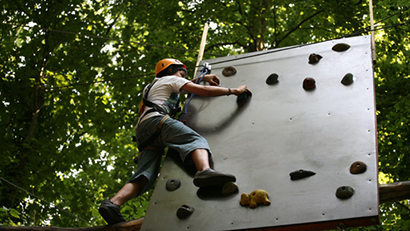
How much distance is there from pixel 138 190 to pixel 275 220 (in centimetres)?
164

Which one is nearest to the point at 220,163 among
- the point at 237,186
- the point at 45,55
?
the point at 237,186

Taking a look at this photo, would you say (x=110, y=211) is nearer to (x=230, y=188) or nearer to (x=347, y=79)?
(x=230, y=188)

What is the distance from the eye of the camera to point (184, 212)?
14.8ft

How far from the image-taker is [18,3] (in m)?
11.4

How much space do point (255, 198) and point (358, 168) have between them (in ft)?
2.64

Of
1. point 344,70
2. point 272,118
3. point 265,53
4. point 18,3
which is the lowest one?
point 272,118

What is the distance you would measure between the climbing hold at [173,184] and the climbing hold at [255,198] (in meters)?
0.69

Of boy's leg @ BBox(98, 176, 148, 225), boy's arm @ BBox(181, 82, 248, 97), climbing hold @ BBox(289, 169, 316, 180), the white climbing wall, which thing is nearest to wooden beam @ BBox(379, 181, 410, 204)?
the white climbing wall

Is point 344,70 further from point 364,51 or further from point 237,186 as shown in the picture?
point 237,186

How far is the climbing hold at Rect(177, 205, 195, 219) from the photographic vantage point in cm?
452

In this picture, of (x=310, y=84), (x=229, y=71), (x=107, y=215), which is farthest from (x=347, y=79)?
(x=107, y=215)

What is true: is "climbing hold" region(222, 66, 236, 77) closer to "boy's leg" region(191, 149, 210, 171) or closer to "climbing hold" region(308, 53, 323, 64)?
"climbing hold" region(308, 53, 323, 64)

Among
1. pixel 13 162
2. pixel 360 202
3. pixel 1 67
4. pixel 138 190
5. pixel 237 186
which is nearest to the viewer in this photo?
pixel 360 202

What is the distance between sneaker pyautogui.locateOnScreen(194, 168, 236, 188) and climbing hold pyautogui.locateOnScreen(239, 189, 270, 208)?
0.72 feet
